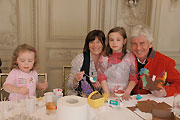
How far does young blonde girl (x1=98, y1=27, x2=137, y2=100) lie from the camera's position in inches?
82.0

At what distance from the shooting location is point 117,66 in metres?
2.13

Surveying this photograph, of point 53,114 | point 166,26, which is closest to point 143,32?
point 53,114

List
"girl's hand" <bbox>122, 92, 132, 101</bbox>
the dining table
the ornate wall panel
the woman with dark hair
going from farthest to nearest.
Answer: the ornate wall panel → the woman with dark hair → "girl's hand" <bbox>122, 92, 132, 101</bbox> → the dining table

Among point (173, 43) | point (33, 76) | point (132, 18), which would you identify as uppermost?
point (132, 18)

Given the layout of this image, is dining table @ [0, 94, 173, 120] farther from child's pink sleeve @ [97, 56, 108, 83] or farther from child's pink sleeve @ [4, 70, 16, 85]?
child's pink sleeve @ [97, 56, 108, 83]

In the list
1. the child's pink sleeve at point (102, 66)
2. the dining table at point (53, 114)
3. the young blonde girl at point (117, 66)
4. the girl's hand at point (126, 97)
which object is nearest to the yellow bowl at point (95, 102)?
the dining table at point (53, 114)

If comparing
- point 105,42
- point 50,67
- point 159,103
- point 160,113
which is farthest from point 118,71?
point 50,67

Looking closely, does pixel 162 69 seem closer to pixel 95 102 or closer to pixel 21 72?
pixel 95 102

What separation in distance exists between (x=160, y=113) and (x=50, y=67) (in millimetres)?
2434

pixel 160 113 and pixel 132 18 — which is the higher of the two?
pixel 132 18

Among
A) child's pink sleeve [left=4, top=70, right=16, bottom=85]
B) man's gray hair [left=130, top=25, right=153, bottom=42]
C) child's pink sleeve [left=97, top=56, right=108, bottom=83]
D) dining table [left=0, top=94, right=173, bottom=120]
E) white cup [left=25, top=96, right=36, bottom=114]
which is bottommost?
dining table [left=0, top=94, right=173, bottom=120]

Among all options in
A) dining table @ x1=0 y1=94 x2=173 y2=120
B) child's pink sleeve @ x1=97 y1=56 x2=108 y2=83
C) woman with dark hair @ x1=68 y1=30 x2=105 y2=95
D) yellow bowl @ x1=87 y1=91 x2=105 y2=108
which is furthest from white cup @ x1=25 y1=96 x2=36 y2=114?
child's pink sleeve @ x1=97 y1=56 x2=108 y2=83

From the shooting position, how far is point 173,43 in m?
3.62

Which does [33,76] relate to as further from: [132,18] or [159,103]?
[132,18]
